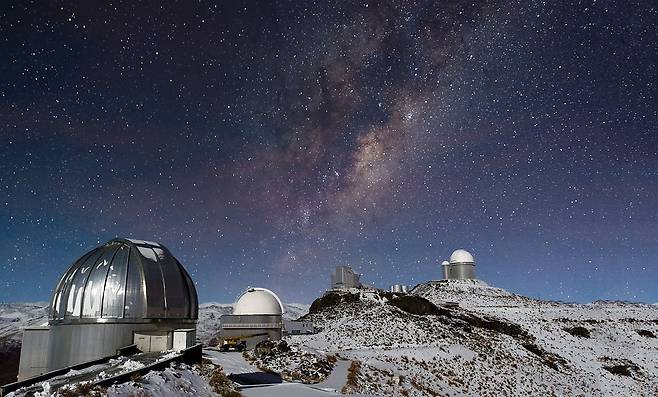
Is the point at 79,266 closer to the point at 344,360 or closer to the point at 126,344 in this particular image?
the point at 126,344

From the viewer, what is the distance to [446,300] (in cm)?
6625

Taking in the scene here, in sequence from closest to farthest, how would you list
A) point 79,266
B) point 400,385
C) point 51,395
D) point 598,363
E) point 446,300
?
point 51,395
point 79,266
point 400,385
point 598,363
point 446,300

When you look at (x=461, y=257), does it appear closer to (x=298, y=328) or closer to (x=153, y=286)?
(x=298, y=328)

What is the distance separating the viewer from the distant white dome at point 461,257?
7919cm

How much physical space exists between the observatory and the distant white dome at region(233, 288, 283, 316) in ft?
176

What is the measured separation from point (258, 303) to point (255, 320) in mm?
Result: 1255

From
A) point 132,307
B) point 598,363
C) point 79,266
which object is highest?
point 79,266

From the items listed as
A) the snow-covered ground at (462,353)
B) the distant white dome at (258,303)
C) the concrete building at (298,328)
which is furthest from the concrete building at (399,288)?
the distant white dome at (258,303)

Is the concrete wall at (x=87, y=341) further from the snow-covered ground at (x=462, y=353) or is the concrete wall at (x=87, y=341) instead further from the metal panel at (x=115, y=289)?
the snow-covered ground at (x=462, y=353)

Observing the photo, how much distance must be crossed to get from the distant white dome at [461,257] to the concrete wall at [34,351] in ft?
242

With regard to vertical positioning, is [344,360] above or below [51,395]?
below

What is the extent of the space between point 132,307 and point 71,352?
2.21 metres

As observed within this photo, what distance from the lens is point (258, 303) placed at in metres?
32.2

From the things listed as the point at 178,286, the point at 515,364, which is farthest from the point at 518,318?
the point at 178,286
